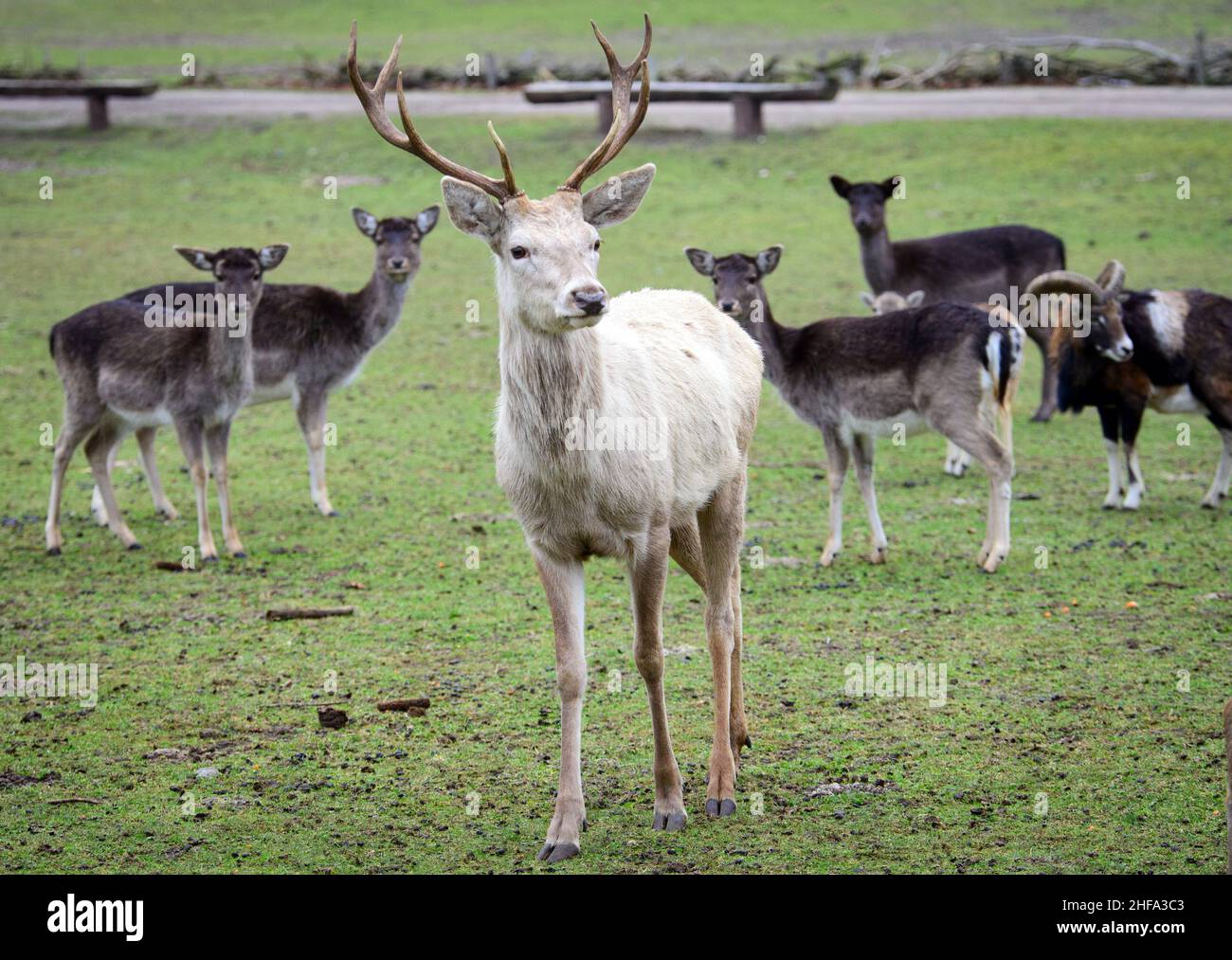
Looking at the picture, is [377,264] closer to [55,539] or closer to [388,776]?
[55,539]

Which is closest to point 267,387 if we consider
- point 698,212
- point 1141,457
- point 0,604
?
point 0,604

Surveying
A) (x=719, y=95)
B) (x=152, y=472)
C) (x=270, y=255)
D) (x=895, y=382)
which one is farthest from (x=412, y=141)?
(x=719, y=95)

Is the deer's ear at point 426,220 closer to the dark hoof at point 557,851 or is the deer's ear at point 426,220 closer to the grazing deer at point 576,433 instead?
the grazing deer at point 576,433

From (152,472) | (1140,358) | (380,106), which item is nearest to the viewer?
(380,106)

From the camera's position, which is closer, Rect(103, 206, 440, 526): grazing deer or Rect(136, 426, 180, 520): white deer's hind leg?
→ Rect(136, 426, 180, 520): white deer's hind leg

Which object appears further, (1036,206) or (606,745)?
(1036,206)

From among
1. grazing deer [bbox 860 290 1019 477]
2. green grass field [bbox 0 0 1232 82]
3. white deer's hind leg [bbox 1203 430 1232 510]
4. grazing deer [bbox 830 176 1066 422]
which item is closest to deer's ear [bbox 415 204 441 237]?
grazing deer [bbox 860 290 1019 477]

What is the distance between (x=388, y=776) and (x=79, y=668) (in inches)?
87.5

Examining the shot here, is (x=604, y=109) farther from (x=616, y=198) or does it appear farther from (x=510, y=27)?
(x=510, y=27)

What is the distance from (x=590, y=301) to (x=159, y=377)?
571 centimetres

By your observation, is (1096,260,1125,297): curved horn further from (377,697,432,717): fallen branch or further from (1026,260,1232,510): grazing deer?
(377,697,432,717): fallen branch

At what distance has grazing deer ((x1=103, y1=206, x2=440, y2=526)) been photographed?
36.5ft

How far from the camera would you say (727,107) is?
93.1 feet

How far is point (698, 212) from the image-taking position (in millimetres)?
20922
